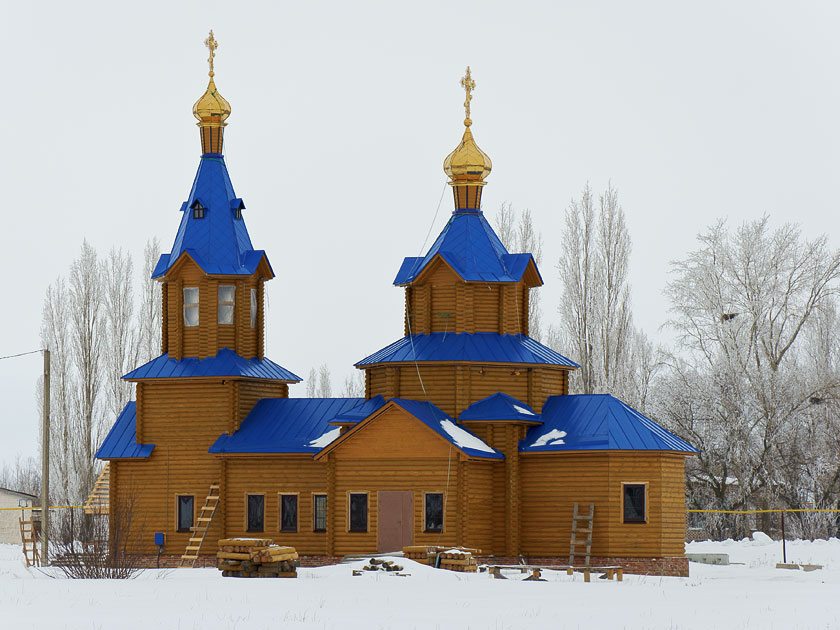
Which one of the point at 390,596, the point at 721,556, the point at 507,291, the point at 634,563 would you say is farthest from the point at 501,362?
the point at 390,596

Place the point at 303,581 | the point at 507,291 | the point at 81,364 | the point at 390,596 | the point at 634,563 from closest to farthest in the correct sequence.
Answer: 1. the point at 390,596
2. the point at 303,581
3. the point at 634,563
4. the point at 507,291
5. the point at 81,364

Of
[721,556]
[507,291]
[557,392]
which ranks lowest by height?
[721,556]

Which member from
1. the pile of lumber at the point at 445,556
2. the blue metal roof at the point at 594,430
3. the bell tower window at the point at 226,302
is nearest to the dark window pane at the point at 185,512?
the bell tower window at the point at 226,302

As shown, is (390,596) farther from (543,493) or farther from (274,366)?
(274,366)

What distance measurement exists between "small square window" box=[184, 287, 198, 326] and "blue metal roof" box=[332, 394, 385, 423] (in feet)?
16.1

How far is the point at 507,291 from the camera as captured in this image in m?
38.2

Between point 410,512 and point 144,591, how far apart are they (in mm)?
9972

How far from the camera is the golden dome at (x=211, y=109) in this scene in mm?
40281

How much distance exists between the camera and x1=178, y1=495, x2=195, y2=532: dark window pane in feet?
125

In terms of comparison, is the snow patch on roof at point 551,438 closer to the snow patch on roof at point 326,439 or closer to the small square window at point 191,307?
the snow patch on roof at point 326,439

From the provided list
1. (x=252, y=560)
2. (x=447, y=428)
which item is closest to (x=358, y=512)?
(x=447, y=428)

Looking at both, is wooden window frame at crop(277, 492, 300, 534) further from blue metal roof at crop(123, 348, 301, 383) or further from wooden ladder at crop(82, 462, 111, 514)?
wooden ladder at crop(82, 462, 111, 514)

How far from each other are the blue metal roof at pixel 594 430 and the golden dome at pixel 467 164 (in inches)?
271

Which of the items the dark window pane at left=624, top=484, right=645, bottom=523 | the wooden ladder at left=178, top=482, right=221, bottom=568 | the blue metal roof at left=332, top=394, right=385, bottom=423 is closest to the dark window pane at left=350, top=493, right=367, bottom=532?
the blue metal roof at left=332, top=394, right=385, bottom=423
